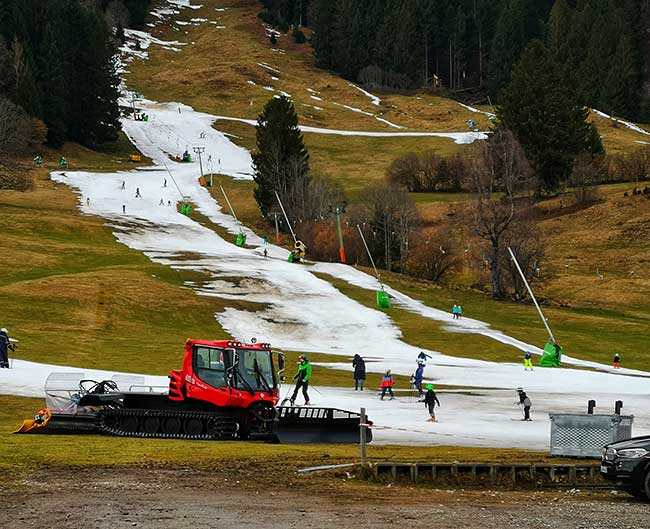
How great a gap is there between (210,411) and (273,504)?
11.9 metres

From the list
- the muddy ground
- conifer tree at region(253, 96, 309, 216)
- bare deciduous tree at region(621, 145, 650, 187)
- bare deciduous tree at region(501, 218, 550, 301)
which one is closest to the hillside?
bare deciduous tree at region(501, 218, 550, 301)

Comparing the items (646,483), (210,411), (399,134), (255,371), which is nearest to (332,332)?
(255,371)

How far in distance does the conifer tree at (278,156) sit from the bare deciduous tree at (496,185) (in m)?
29.5

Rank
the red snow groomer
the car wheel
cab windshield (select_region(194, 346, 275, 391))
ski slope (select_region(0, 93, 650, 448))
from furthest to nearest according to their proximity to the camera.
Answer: ski slope (select_region(0, 93, 650, 448)) < cab windshield (select_region(194, 346, 275, 391)) < the red snow groomer < the car wheel

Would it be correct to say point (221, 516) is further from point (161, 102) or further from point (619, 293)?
point (161, 102)

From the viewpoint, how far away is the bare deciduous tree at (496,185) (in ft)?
261

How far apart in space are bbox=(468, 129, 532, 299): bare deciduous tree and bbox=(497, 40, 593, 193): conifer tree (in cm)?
3447

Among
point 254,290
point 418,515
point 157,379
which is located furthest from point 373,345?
point 418,515

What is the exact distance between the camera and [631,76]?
184 metres

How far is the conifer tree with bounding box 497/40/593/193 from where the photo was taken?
390ft

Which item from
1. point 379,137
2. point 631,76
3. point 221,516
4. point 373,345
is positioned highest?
point 631,76

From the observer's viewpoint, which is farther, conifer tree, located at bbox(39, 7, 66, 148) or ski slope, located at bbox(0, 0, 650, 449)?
conifer tree, located at bbox(39, 7, 66, 148)

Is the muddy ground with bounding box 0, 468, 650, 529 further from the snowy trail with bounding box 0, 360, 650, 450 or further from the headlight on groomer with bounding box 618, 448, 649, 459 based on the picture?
the snowy trail with bounding box 0, 360, 650, 450

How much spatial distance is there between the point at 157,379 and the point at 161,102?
6044 inches
